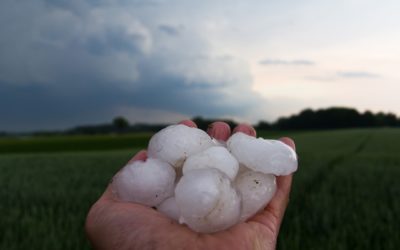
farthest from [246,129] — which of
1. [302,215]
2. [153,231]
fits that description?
[302,215]

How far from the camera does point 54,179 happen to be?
352 inches

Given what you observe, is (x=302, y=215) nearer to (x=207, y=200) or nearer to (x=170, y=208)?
(x=170, y=208)

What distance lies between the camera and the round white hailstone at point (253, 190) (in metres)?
2.14

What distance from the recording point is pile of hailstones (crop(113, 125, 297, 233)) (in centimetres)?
187

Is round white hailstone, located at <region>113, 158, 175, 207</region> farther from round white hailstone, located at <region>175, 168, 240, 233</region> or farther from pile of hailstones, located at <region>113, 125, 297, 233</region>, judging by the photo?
round white hailstone, located at <region>175, 168, 240, 233</region>

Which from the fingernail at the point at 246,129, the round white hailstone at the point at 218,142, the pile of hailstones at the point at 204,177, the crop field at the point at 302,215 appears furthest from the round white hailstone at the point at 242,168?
the crop field at the point at 302,215

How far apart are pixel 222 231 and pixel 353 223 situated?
3.03 meters

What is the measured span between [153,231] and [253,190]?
52 centimetres

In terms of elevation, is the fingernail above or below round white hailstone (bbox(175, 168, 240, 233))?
above

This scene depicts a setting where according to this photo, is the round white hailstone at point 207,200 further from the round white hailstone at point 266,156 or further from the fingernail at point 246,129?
the fingernail at point 246,129

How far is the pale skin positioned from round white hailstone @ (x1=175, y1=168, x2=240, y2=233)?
5 centimetres

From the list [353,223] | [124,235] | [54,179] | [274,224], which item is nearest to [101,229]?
[124,235]

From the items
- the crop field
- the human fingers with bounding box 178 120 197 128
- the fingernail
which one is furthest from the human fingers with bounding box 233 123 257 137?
the crop field

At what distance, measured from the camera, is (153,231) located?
188 centimetres
